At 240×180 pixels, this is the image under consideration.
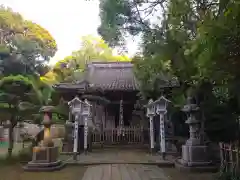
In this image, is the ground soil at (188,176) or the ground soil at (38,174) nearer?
the ground soil at (188,176)

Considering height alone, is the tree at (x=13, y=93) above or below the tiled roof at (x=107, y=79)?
below

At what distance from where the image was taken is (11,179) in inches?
240

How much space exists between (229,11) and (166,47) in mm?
2932

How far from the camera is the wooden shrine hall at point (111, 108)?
13.0 meters

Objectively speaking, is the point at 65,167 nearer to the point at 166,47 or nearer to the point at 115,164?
the point at 115,164

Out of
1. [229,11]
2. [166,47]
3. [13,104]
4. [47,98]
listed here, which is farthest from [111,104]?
[229,11]

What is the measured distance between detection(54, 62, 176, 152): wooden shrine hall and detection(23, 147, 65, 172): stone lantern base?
379 cm

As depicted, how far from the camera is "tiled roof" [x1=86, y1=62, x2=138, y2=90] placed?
14938 millimetres

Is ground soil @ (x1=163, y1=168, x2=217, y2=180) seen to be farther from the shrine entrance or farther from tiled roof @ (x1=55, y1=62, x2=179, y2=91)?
the shrine entrance

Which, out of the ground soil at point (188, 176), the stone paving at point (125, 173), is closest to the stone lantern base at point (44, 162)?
the stone paving at point (125, 173)

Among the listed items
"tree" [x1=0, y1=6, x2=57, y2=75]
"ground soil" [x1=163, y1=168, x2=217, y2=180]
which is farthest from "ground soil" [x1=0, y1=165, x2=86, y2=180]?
"tree" [x1=0, y1=6, x2=57, y2=75]

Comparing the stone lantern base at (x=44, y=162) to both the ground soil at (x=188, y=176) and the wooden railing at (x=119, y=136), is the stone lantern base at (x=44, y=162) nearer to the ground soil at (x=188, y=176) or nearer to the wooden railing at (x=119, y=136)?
the ground soil at (x=188, y=176)

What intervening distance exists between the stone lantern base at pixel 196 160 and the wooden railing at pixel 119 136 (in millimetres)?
6102

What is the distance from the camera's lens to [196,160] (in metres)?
7.04
